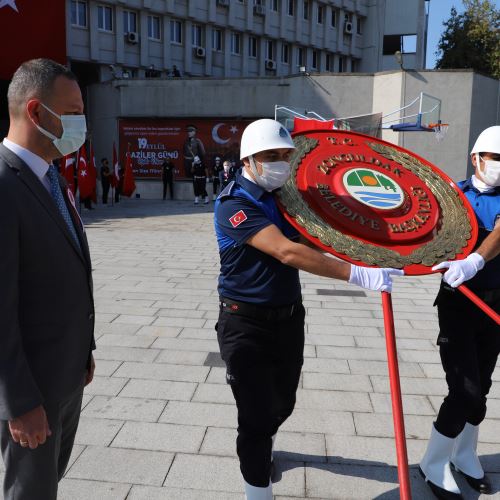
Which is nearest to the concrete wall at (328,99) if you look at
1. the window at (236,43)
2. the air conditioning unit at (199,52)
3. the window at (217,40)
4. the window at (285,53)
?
the air conditioning unit at (199,52)

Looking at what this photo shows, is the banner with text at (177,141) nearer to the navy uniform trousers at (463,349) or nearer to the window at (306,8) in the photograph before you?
the window at (306,8)

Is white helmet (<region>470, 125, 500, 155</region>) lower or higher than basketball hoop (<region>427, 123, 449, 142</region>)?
lower

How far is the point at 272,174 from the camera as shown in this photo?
2508 mm

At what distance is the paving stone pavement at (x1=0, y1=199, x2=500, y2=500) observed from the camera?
2.95 metres

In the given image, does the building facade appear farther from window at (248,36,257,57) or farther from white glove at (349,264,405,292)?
white glove at (349,264,405,292)

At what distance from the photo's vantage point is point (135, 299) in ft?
22.6

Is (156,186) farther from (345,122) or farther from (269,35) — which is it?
(269,35)

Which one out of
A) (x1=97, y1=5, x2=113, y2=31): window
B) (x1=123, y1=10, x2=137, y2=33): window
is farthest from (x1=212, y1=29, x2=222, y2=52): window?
(x1=97, y1=5, x2=113, y2=31): window

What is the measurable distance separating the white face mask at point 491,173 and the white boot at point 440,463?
138 centimetres

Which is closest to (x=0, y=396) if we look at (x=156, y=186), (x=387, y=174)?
(x=387, y=174)

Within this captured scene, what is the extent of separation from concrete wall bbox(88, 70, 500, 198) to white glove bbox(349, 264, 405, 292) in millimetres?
21523

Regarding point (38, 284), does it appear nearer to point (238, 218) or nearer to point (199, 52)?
point (238, 218)

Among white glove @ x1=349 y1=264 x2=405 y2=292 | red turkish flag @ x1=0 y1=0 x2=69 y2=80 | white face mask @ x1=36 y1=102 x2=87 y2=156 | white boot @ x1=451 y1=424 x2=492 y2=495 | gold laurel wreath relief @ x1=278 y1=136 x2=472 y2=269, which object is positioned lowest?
white boot @ x1=451 y1=424 x2=492 y2=495

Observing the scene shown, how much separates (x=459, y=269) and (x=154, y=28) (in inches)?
1436
